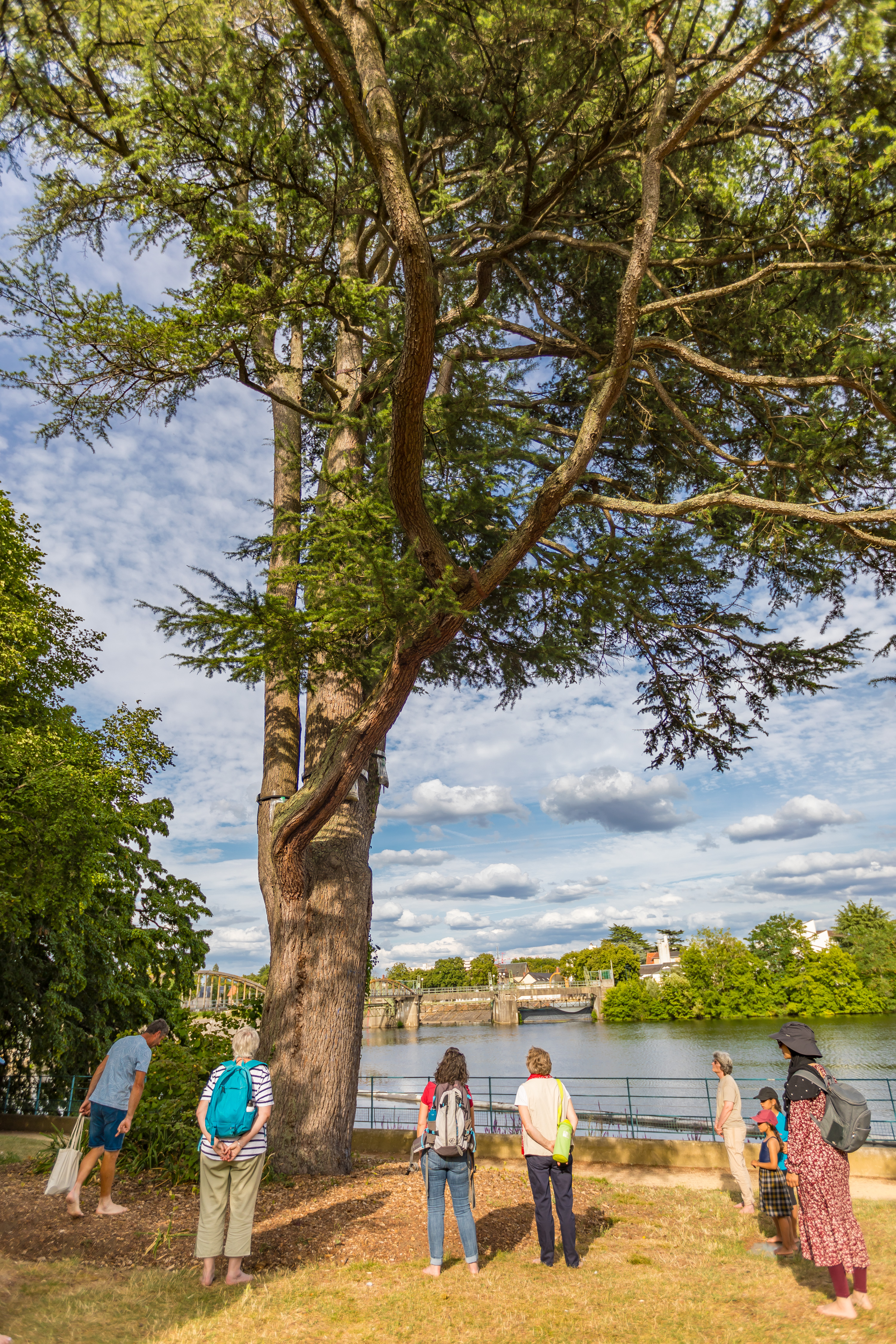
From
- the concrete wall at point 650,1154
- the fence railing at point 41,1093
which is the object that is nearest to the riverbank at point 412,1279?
the concrete wall at point 650,1154

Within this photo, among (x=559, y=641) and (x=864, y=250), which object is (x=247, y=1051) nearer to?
(x=559, y=641)

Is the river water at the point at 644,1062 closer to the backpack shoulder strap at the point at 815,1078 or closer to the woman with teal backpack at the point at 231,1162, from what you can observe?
the backpack shoulder strap at the point at 815,1078

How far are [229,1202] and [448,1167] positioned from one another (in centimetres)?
123

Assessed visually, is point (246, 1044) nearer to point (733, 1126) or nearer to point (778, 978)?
point (733, 1126)

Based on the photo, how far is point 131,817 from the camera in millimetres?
8695

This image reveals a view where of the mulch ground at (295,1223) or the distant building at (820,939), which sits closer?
the mulch ground at (295,1223)

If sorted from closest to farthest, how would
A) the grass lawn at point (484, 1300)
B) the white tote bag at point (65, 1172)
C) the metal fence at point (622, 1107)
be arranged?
the grass lawn at point (484, 1300)
the white tote bag at point (65, 1172)
the metal fence at point (622, 1107)

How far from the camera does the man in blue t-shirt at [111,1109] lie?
5805mm

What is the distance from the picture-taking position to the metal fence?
10.3 metres

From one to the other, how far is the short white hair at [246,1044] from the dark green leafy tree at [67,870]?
156 inches

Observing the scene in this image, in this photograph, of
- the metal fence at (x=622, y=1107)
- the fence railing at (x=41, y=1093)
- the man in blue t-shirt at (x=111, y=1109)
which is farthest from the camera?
the fence railing at (x=41, y=1093)

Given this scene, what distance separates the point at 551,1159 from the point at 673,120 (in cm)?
848

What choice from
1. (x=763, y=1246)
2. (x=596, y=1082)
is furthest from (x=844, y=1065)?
(x=763, y=1246)

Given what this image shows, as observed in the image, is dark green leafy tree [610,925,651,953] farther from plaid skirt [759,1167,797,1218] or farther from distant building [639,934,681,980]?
plaid skirt [759,1167,797,1218]
